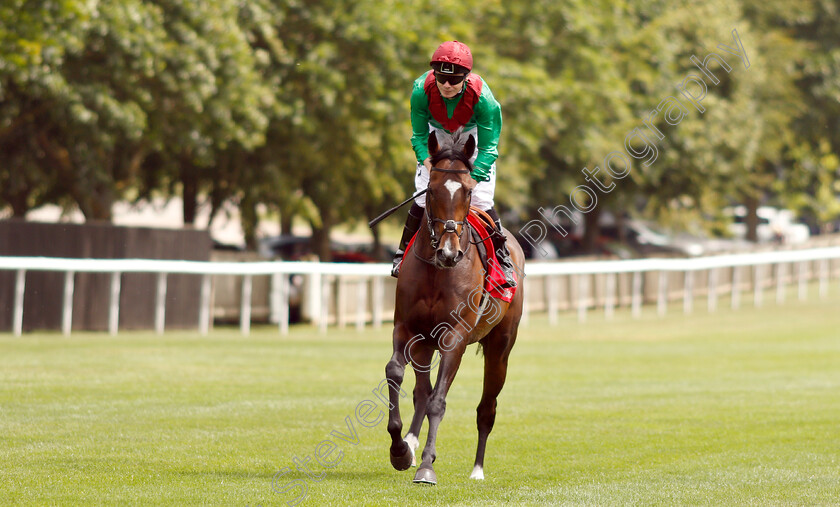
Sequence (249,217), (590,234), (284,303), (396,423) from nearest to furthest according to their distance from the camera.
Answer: (396,423), (284,303), (249,217), (590,234)

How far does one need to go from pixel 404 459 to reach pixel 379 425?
3.65 m

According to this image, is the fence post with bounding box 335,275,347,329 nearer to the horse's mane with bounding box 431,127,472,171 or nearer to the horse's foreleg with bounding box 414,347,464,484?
the horse's foreleg with bounding box 414,347,464,484

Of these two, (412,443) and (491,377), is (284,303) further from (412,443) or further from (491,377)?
(412,443)

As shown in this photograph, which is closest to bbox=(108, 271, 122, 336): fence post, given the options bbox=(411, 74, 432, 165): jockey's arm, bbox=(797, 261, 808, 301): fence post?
bbox=(411, 74, 432, 165): jockey's arm

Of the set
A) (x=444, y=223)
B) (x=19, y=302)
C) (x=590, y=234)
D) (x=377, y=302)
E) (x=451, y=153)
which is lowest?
(x=19, y=302)

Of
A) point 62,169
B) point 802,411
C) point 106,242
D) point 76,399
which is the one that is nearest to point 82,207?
point 62,169

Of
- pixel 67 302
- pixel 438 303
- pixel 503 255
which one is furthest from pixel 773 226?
pixel 438 303

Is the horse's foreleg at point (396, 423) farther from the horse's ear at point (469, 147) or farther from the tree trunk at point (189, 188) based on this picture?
the tree trunk at point (189, 188)

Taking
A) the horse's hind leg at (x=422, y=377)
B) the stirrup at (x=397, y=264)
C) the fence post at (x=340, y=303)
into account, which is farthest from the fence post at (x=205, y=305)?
the horse's hind leg at (x=422, y=377)

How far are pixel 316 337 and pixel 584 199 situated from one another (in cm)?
1908

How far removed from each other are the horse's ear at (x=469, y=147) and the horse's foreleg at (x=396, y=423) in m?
1.48

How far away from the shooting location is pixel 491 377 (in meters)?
9.52

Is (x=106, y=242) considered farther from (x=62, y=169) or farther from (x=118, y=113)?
(x=62, y=169)

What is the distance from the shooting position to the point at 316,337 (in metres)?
22.8
